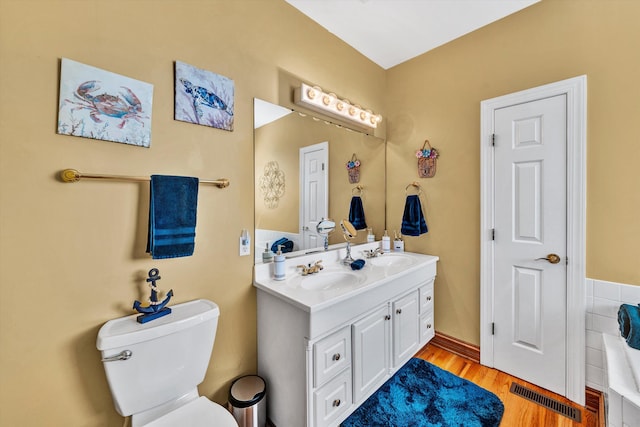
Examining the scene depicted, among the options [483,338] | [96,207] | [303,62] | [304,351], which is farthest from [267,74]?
[483,338]

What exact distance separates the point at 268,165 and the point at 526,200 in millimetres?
1738

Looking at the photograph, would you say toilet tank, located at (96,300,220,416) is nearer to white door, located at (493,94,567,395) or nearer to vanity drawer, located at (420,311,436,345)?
vanity drawer, located at (420,311,436,345)

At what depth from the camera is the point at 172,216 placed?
4.07ft

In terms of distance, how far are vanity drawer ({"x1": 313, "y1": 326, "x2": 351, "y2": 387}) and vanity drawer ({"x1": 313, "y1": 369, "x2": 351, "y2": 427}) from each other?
5cm

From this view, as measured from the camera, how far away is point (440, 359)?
2.15 metres

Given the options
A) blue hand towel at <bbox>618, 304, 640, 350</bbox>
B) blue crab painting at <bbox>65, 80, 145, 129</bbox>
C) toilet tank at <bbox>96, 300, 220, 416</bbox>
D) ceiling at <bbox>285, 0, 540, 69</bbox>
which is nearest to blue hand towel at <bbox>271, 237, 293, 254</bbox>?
toilet tank at <bbox>96, 300, 220, 416</bbox>

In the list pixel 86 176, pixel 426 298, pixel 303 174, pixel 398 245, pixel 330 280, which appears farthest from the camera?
pixel 398 245

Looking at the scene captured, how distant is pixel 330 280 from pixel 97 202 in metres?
1.29

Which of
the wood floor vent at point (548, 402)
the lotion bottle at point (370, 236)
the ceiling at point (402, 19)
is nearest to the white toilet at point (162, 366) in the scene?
the lotion bottle at point (370, 236)

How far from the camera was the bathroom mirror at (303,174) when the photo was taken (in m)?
1.65

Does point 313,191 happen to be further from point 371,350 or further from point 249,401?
point 249,401

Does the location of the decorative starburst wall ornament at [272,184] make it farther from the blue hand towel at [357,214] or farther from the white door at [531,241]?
the white door at [531,241]

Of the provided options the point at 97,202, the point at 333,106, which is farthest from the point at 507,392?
the point at 97,202

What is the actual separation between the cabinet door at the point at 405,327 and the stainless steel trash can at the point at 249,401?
88cm
